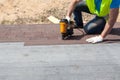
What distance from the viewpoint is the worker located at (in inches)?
205

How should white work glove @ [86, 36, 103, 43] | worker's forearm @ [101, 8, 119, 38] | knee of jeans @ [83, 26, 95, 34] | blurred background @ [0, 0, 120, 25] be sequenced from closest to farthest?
1. worker's forearm @ [101, 8, 119, 38]
2. white work glove @ [86, 36, 103, 43]
3. knee of jeans @ [83, 26, 95, 34]
4. blurred background @ [0, 0, 120, 25]

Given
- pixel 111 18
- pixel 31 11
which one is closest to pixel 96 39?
pixel 111 18

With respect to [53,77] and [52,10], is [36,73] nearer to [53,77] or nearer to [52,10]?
[53,77]

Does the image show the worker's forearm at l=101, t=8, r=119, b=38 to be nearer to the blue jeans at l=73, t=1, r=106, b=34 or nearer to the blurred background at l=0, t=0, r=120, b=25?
the blue jeans at l=73, t=1, r=106, b=34

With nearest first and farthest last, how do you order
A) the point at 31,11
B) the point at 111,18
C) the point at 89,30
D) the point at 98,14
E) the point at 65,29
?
1. the point at 111,18
2. the point at 65,29
3. the point at 98,14
4. the point at 89,30
5. the point at 31,11

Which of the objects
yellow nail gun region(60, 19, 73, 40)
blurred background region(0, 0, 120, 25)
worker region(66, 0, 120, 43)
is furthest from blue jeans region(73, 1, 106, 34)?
blurred background region(0, 0, 120, 25)

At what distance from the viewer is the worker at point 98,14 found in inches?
205

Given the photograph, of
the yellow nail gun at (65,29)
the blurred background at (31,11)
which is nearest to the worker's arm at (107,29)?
the yellow nail gun at (65,29)

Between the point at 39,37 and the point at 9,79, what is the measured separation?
162 cm

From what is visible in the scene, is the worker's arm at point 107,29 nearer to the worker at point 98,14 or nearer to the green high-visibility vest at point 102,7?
the worker at point 98,14

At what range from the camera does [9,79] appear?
4078mm

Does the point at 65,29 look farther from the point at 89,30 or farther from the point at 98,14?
the point at 98,14

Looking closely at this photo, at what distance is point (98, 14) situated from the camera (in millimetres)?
5648

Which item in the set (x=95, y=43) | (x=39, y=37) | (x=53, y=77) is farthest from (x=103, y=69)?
(x=39, y=37)
